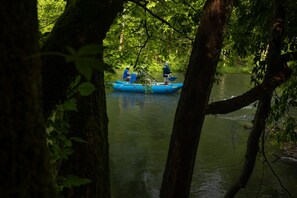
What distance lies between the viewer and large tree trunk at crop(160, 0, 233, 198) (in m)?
3.21

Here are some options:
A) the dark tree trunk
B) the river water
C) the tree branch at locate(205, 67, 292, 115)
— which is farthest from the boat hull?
the tree branch at locate(205, 67, 292, 115)

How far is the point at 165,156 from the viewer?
10844 mm

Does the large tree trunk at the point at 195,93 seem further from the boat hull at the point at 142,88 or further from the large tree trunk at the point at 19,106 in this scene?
the boat hull at the point at 142,88

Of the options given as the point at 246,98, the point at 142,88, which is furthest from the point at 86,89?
the point at 142,88

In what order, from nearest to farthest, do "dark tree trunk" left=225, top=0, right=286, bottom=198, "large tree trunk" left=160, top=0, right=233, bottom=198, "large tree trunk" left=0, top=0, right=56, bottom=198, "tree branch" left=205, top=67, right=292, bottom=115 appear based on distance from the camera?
"large tree trunk" left=0, top=0, right=56, bottom=198 → "large tree trunk" left=160, top=0, right=233, bottom=198 → "tree branch" left=205, top=67, right=292, bottom=115 → "dark tree trunk" left=225, top=0, right=286, bottom=198

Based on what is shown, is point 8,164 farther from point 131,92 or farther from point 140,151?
point 131,92

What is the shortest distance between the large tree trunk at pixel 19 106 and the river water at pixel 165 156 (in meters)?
5.19

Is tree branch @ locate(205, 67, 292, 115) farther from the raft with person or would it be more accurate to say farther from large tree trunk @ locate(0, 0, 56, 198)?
the raft with person

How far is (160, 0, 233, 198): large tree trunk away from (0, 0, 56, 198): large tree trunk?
2.59 metres

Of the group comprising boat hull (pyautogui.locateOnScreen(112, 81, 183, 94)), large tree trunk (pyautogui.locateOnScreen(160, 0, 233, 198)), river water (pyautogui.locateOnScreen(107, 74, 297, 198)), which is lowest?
river water (pyautogui.locateOnScreen(107, 74, 297, 198))

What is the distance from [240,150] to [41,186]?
11204 millimetres

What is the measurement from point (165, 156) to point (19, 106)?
10.3m

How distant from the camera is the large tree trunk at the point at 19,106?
641 mm

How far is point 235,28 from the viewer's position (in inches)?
201
